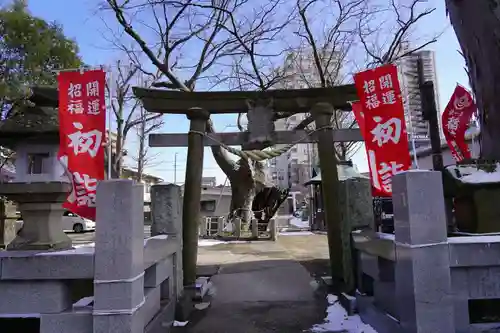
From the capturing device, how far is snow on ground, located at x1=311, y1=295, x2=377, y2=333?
15.9 ft

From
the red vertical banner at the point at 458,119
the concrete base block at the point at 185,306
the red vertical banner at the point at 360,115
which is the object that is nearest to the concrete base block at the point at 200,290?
the concrete base block at the point at 185,306

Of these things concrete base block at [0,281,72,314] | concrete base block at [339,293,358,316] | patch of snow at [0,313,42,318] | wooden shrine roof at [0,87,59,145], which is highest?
wooden shrine roof at [0,87,59,145]

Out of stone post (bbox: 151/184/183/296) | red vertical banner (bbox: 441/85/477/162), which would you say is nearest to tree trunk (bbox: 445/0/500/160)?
stone post (bbox: 151/184/183/296)

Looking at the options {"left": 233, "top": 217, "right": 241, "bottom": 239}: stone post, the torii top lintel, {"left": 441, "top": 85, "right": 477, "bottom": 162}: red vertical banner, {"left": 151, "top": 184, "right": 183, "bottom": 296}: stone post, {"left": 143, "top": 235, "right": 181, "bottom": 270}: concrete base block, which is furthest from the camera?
{"left": 233, "top": 217, "right": 241, "bottom": 239}: stone post

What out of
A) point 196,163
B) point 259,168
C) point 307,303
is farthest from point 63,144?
point 259,168

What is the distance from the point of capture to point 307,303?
6117 mm

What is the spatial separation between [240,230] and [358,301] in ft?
40.4

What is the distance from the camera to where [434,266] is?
3273 millimetres

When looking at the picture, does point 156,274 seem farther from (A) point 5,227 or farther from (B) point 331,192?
(A) point 5,227

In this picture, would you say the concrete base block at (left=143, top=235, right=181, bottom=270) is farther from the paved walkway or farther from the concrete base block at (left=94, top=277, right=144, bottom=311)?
the paved walkway

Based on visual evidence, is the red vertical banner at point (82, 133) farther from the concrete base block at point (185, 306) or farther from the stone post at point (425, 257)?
the stone post at point (425, 257)

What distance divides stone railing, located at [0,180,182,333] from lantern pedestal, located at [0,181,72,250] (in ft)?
8.85

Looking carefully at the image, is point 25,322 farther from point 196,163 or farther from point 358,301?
point 358,301

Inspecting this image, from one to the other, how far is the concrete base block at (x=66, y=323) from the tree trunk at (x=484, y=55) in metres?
5.70
